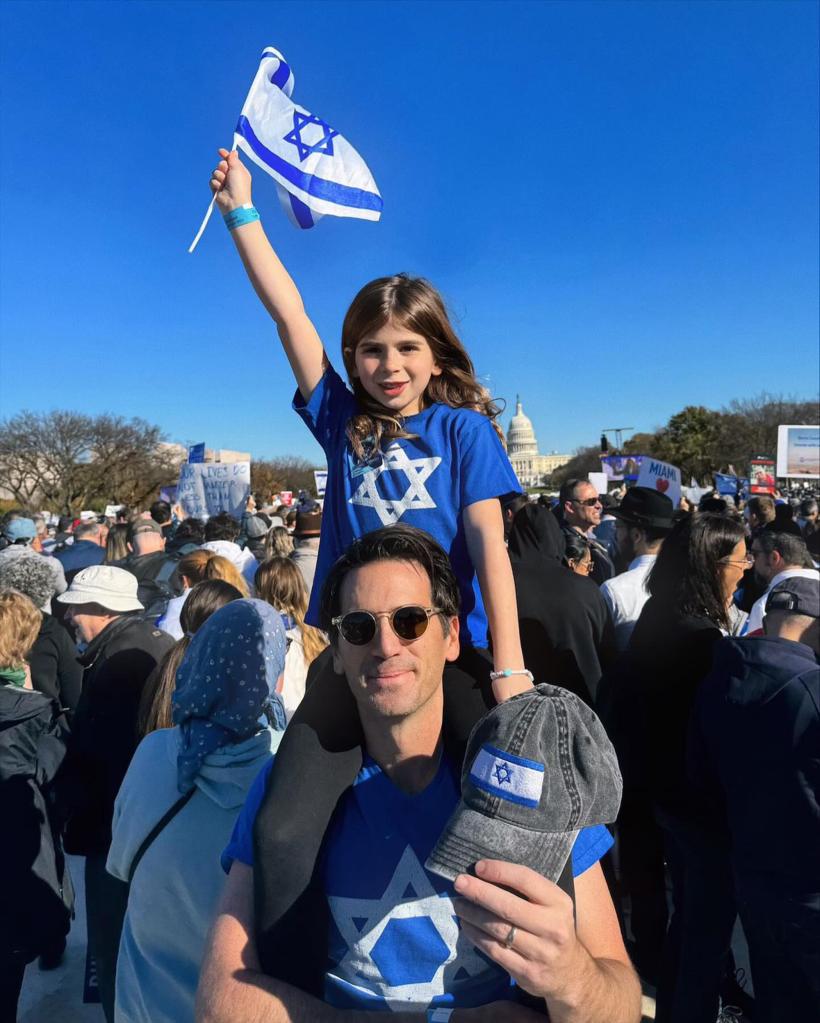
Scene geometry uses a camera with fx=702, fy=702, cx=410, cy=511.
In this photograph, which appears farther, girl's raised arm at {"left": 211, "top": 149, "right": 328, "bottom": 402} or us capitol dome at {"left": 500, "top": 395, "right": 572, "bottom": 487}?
us capitol dome at {"left": 500, "top": 395, "right": 572, "bottom": 487}

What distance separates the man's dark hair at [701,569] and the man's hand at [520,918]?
2314 millimetres

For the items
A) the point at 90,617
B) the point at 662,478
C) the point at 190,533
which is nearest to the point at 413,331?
the point at 90,617

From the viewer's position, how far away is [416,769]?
1.66m

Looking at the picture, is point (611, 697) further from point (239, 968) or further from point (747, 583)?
point (747, 583)

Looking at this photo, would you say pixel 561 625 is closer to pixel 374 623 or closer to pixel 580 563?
pixel 580 563

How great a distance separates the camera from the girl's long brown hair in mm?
2082

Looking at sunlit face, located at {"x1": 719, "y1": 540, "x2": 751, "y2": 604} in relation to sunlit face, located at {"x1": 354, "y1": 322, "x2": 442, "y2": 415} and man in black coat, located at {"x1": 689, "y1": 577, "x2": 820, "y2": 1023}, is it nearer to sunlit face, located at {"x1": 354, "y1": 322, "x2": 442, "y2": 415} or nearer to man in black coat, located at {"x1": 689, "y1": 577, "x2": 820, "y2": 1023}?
man in black coat, located at {"x1": 689, "y1": 577, "x2": 820, "y2": 1023}

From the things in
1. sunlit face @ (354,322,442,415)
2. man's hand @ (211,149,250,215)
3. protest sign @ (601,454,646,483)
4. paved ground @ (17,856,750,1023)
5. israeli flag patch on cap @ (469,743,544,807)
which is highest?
man's hand @ (211,149,250,215)

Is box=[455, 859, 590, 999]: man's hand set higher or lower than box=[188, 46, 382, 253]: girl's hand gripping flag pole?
lower

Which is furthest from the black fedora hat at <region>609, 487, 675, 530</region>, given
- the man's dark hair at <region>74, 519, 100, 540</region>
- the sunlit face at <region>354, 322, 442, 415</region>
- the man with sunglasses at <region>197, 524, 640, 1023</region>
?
the man's dark hair at <region>74, 519, 100, 540</region>

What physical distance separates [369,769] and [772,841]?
1.64m

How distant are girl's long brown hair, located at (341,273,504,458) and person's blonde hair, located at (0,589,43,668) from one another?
2.31 meters

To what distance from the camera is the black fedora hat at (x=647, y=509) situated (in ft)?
15.9

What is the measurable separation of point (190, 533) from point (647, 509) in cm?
499
